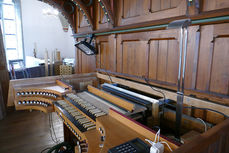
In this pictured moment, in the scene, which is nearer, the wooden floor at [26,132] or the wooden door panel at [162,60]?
the wooden door panel at [162,60]

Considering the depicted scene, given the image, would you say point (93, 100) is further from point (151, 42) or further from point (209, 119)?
point (209, 119)

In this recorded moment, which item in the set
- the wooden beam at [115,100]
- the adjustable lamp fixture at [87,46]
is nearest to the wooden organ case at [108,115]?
the wooden beam at [115,100]

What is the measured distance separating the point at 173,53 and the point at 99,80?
5.63ft

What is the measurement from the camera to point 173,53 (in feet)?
6.07

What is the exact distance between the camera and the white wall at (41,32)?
8.74 m

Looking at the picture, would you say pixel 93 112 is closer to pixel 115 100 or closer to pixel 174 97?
pixel 115 100

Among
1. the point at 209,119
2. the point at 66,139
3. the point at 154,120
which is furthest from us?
the point at 66,139

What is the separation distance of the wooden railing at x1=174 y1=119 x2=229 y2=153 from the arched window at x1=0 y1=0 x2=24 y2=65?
31.4ft

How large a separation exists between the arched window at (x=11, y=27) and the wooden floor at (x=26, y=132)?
5.87 metres

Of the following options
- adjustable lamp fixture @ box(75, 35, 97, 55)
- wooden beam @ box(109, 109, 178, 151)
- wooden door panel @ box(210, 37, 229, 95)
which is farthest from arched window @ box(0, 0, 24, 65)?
wooden door panel @ box(210, 37, 229, 95)

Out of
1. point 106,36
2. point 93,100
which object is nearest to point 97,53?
point 106,36

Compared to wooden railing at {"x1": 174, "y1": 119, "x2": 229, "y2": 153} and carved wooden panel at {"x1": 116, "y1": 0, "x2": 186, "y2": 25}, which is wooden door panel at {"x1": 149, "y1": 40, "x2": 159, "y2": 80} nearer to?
carved wooden panel at {"x1": 116, "y1": 0, "x2": 186, "y2": 25}

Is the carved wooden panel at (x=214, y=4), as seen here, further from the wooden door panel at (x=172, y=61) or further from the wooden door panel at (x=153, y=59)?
the wooden door panel at (x=153, y=59)

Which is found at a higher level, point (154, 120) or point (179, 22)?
point (179, 22)
